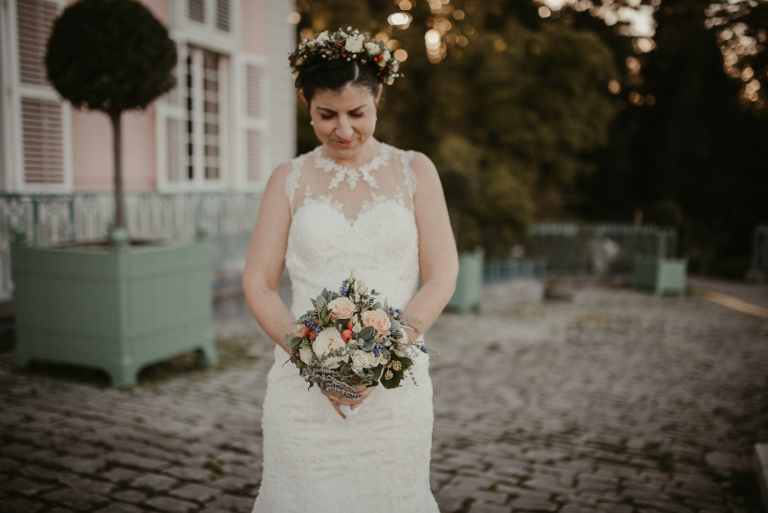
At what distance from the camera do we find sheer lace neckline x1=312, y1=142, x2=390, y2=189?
7.15 ft

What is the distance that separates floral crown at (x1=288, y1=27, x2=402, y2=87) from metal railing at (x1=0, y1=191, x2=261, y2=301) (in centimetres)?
414

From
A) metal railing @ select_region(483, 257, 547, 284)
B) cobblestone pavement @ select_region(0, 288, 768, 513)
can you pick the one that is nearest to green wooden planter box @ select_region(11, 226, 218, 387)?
cobblestone pavement @ select_region(0, 288, 768, 513)

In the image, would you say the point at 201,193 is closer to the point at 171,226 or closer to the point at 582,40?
the point at 171,226

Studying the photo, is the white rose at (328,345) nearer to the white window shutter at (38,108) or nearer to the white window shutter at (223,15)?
the white window shutter at (38,108)

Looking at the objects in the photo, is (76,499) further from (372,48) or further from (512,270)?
(512,270)

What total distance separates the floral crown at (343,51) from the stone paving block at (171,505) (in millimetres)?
2205

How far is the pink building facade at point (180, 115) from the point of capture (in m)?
6.23

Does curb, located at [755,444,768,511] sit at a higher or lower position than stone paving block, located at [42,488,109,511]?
higher

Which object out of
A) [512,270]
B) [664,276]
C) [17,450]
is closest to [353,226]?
[17,450]

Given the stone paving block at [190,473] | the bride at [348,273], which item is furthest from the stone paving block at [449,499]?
the stone paving block at [190,473]

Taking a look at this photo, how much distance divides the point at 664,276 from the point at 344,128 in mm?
11879

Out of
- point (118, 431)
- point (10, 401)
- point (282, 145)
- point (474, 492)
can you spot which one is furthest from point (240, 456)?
point (282, 145)

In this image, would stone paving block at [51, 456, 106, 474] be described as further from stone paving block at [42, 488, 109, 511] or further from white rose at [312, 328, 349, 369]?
white rose at [312, 328, 349, 369]

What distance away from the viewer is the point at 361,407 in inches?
83.0
